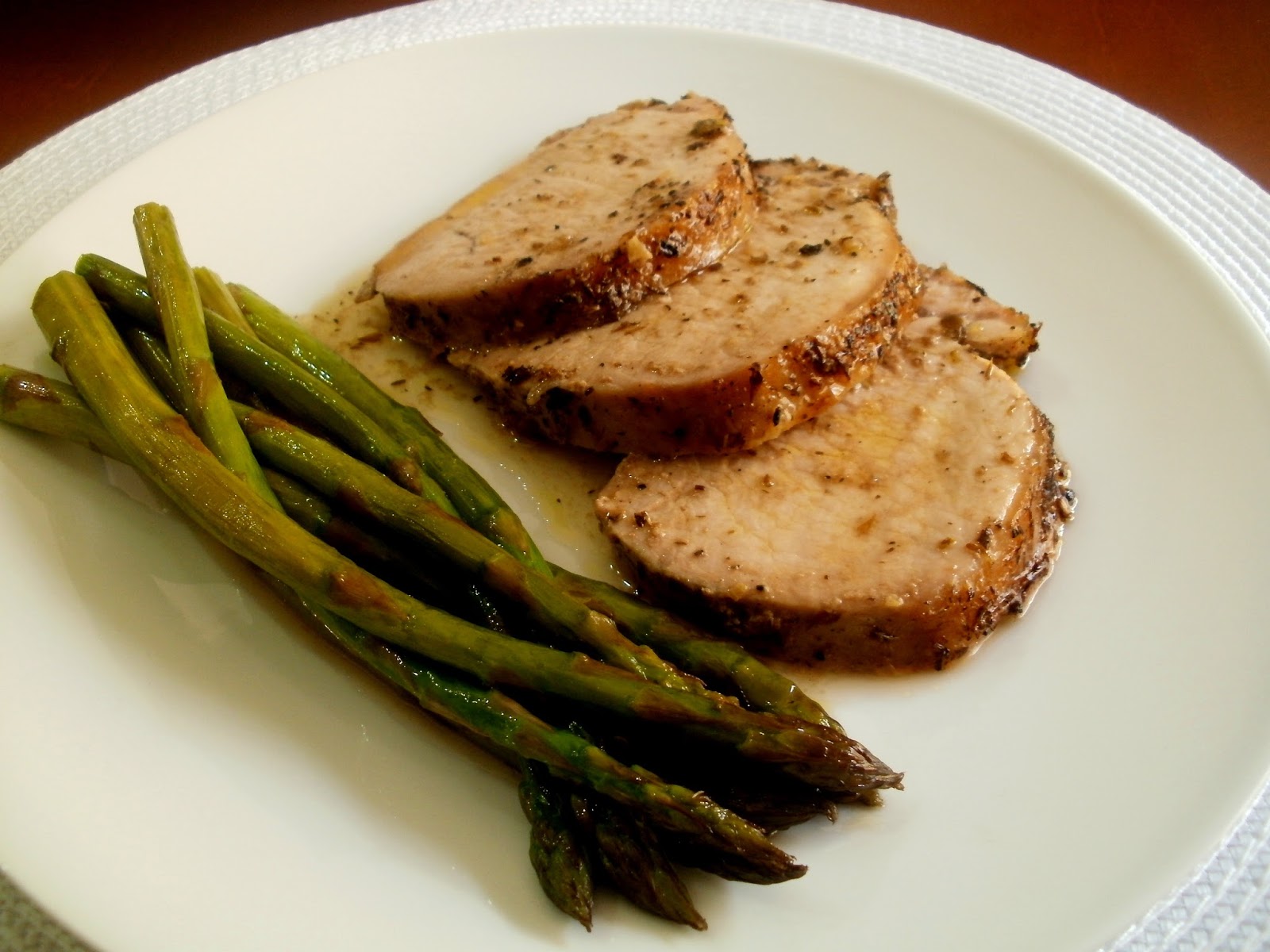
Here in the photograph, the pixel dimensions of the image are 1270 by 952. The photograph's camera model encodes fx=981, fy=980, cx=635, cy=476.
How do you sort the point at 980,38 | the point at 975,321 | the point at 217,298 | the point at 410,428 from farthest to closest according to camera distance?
the point at 980,38 < the point at 975,321 < the point at 217,298 < the point at 410,428

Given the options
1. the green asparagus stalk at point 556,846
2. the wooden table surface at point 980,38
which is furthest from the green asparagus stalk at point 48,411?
the wooden table surface at point 980,38

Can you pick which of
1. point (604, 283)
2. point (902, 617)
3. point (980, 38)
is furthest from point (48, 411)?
point (980, 38)

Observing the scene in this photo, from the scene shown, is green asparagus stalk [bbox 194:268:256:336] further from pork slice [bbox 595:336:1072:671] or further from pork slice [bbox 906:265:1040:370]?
pork slice [bbox 906:265:1040:370]

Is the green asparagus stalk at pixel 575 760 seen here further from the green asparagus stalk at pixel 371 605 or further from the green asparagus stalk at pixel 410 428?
the green asparagus stalk at pixel 410 428

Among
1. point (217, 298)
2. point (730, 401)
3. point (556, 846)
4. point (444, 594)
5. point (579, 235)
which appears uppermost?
point (579, 235)

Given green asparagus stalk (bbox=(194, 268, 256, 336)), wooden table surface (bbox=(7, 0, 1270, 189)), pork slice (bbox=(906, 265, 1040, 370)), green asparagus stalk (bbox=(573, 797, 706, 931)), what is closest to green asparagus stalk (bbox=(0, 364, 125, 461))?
green asparagus stalk (bbox=(194, 268, 256, 336))

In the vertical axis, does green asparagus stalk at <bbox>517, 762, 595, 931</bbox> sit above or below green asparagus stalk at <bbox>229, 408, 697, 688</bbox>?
below

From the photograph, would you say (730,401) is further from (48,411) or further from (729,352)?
(48,411)
